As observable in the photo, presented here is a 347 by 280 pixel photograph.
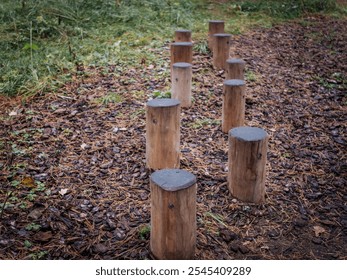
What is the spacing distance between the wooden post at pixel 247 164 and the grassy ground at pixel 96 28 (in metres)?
2.98

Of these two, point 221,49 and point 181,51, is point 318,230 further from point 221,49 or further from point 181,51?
point 221,49

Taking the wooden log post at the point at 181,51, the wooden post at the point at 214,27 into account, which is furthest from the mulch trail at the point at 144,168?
the wooden post at the point at 214,27

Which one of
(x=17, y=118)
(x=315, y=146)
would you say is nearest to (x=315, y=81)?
(x=315, y=146)

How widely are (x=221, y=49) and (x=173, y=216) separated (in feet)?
13.3

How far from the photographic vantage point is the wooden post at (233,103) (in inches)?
156

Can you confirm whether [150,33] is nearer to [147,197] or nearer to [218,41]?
[218,41]

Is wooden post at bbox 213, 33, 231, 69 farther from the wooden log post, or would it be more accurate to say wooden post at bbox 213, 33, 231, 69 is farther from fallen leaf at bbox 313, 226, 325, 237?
fallen leaf at bbox 313, 226, 325, 237

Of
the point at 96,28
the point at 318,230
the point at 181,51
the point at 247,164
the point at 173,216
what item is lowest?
the point at 318,230

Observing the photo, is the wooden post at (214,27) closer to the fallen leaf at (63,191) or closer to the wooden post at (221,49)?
the wooden post at (221,49)

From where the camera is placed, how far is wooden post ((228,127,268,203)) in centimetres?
291

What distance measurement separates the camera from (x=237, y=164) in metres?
2.99

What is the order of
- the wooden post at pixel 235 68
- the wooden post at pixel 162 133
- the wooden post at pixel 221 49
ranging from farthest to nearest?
the wooden post at pixel 221 49, the wooden post at pixel 235 68, the wooden post at pixel 162 133

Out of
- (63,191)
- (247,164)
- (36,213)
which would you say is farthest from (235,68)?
(36,213)

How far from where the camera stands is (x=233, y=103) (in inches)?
159
